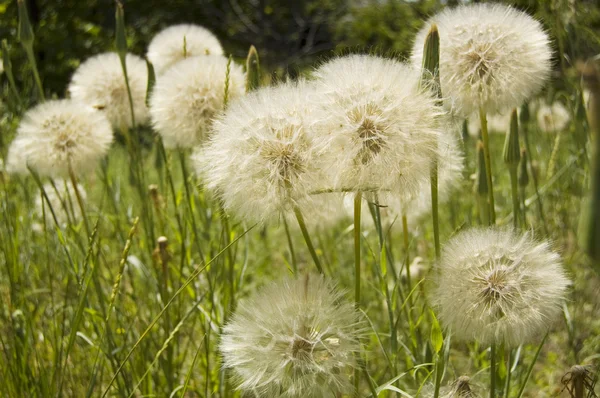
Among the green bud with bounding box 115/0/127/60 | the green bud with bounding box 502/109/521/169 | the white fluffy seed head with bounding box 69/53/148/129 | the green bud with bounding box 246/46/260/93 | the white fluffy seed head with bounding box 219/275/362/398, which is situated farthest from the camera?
the white fluffy seed head with bounding box 69/53/148/129

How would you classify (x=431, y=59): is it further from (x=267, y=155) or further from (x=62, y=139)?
(x=62, y=139)

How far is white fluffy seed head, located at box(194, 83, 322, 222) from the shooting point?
1.14 meters

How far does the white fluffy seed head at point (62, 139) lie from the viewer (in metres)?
2.00

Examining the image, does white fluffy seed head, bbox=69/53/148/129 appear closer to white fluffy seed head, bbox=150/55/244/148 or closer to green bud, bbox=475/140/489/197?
white fluffy seed head, bbox=150/55/244/148

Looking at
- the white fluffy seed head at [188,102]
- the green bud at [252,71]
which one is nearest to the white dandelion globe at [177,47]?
the white fluffy seed head at [188,102]

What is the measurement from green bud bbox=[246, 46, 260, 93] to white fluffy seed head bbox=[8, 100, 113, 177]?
2.64ft

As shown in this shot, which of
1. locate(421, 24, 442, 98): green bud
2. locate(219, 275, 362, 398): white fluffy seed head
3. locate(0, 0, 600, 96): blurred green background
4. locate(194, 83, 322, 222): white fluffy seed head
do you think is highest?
locate(0, 0, 600, 96): blurred green background

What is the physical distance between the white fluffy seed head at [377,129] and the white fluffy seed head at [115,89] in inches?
51.8

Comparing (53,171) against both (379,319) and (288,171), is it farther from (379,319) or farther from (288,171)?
(379,319)

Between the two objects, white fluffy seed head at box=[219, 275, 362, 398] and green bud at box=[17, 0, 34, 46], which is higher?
green bud at box=[17, 0, 34, 46]

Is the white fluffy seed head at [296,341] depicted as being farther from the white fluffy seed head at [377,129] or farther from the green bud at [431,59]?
the green bud at [431,59]

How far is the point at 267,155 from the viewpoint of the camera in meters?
1.16

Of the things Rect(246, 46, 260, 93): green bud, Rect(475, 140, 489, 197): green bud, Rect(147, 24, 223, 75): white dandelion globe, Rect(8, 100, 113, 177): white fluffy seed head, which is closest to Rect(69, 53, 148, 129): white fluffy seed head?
Rect(147, 24, 223, 75): white dandelion globe

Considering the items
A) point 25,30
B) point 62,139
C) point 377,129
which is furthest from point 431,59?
point 25,30
